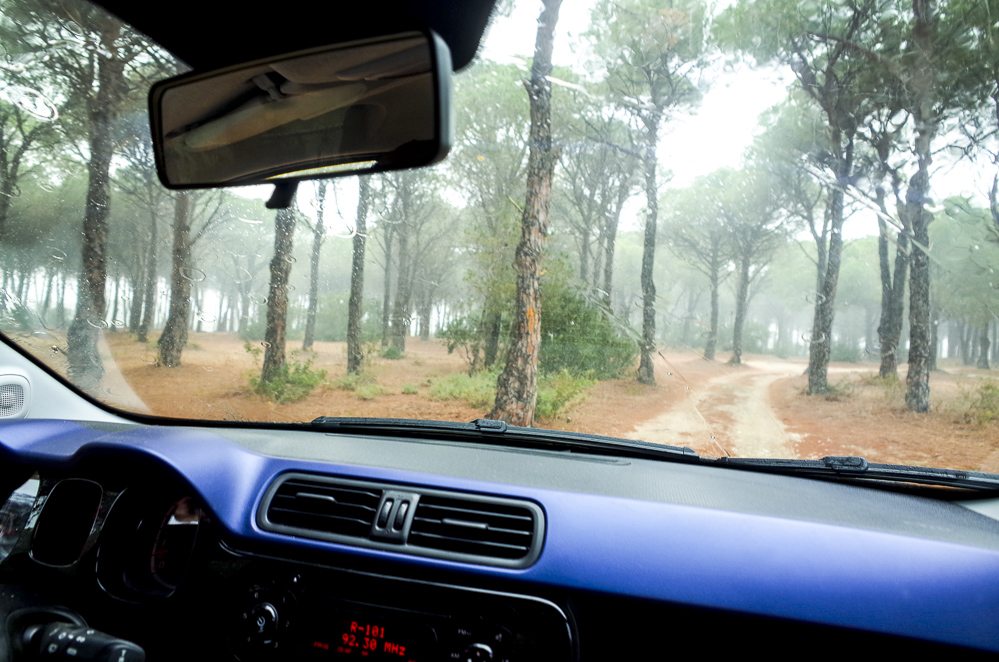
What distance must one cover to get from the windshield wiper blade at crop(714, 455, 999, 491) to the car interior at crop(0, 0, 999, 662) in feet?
0.06

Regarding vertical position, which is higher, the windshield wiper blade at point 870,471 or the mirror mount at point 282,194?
the mirror mount at point 282,194

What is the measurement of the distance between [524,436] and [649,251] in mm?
1709

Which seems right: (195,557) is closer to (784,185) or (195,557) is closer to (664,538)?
(664,538)

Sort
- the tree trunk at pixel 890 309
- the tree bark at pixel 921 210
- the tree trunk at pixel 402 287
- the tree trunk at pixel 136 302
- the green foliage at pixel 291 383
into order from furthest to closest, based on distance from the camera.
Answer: the tree trunk at pixel 136 302, the tree trunk at pixel 402 287, the green foliage at pixel 291 383, the tree trunk at pixel 890 309, the tree bark at pixel 921 210

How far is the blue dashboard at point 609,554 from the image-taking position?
1825 mm

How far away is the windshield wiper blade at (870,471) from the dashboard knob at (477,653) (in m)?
1.37

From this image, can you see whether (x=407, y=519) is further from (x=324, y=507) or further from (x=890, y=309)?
(x=890, y=309)

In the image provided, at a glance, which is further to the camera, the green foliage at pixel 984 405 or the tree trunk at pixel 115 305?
the tree trunk at pixel 115 305

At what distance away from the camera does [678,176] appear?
3.92 m

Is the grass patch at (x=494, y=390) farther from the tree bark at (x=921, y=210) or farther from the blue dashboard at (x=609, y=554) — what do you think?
the tree bark at (x=921, y=210)

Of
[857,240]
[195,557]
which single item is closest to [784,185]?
[857,240]

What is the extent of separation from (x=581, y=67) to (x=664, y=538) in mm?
3115

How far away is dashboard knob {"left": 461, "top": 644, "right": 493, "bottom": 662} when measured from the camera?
200 cm

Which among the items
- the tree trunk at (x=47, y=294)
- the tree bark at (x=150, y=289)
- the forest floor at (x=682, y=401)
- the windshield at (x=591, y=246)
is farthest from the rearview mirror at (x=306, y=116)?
the tree bark at (x=150, y=289)
